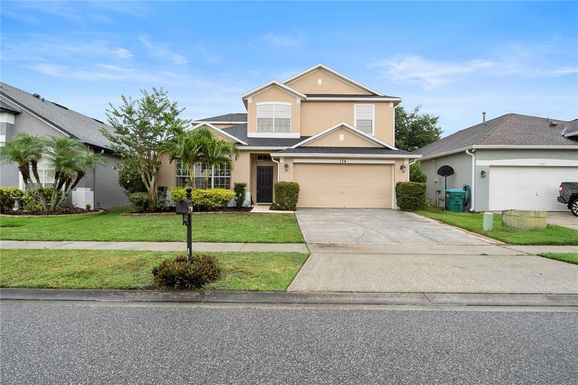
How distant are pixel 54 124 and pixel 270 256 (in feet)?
48.7

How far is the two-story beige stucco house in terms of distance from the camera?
17.7 meters

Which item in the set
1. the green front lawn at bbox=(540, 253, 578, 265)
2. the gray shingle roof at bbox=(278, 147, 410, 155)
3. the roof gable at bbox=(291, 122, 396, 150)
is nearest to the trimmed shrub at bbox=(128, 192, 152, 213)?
the gray shingle roof at bbox=(278, 147, 410, 155)

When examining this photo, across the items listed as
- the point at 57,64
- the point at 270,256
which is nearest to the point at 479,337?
the point at 270,256

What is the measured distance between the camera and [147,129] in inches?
611

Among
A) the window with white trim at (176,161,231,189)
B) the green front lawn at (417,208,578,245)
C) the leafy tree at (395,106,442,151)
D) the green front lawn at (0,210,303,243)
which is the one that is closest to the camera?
the green front lawn at (417,208,578,245)

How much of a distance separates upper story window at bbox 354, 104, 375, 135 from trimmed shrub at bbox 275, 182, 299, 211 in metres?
6.76

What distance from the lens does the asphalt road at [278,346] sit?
2.97 metres

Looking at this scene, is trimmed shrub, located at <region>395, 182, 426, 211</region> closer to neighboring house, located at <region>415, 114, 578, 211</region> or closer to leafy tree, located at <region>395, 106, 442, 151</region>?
neighboring house, located at <region>415, 114, 578, 211</region>

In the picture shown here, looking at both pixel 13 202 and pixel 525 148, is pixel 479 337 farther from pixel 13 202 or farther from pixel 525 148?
pixel 13 202

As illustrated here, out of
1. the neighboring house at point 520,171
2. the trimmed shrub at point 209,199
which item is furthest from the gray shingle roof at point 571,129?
the trimmed shrub at point 209,199

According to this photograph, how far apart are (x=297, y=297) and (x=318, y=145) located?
46.2 ft

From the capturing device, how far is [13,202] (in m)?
15.3

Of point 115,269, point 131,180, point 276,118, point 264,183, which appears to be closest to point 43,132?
point 131,180

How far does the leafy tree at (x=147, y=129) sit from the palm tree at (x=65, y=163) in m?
1.40
